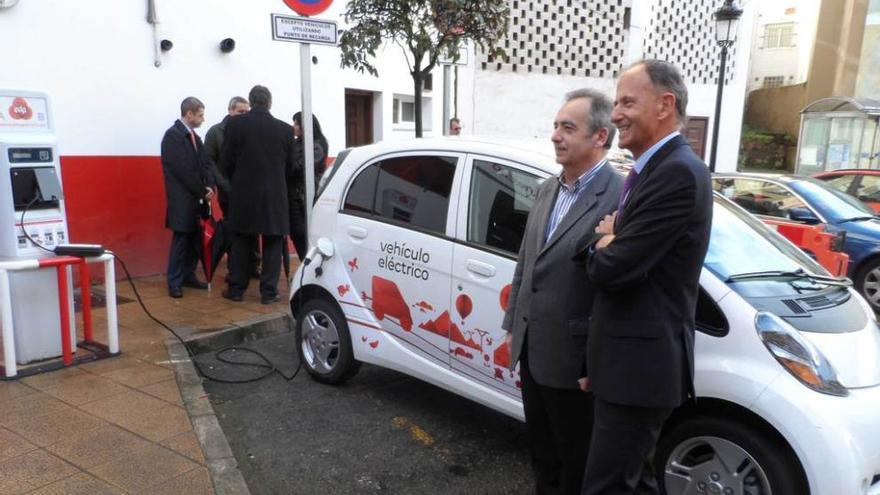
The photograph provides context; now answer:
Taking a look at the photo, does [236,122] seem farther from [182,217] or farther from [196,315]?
[196,315]

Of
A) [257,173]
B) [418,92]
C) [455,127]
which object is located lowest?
[257,173]

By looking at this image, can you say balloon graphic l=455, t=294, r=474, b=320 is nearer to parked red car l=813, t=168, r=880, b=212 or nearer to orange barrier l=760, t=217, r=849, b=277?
orange barrier l=760, t=217, r=849, b=277

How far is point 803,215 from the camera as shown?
24.3 feet

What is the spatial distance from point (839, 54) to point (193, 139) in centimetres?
2672

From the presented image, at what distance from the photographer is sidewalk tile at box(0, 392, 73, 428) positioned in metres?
3.68

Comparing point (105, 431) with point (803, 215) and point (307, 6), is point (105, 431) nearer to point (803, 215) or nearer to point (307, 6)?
point (307, 6)

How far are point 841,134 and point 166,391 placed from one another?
18.2m

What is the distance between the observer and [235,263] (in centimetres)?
634

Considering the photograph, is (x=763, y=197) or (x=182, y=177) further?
(x=763, y=197)

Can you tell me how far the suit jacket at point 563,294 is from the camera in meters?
2.41

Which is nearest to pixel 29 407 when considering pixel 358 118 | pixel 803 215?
pixel 358 118

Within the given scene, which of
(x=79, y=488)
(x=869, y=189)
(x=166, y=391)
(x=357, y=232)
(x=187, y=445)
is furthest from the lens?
(x=869, y=189)

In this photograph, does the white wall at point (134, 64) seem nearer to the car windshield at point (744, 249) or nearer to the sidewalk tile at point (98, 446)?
the sidewalk tile at point (98, 446)

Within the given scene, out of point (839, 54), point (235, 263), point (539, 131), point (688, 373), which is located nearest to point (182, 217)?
point (235, 263)
